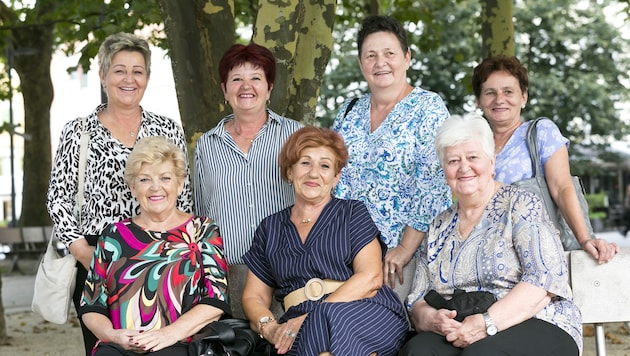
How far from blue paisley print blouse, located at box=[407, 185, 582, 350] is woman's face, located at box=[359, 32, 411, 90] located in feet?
3.01

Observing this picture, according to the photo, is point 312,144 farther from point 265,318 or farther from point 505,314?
point 505,314

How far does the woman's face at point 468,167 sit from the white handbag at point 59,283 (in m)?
2.01

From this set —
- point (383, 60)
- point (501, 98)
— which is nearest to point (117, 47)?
point (383, 60)

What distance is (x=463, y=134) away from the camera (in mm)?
4137

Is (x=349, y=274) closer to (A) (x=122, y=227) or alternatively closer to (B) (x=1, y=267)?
(A) (x=122, y=227)

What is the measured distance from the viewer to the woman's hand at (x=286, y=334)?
4078mm

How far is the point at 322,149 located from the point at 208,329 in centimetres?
107

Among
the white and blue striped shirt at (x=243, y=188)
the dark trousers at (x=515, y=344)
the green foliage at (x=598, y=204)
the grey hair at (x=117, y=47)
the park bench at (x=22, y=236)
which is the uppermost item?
the grey hair at (x=117, y=47)

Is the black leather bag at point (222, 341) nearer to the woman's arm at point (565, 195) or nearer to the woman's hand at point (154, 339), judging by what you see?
the woman's hand at point (154, 339)

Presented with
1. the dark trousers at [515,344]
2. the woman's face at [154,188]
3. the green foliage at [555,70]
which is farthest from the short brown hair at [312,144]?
the green foliage at [555,70]

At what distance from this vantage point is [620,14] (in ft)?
42.1


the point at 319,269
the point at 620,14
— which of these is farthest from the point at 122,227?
the point at 620,14

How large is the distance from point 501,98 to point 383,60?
2.58 feet

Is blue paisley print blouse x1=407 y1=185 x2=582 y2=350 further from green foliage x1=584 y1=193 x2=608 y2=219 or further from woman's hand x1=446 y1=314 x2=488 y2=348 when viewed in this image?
green foliage x1=584 y1=193 x2=608 y2=219
